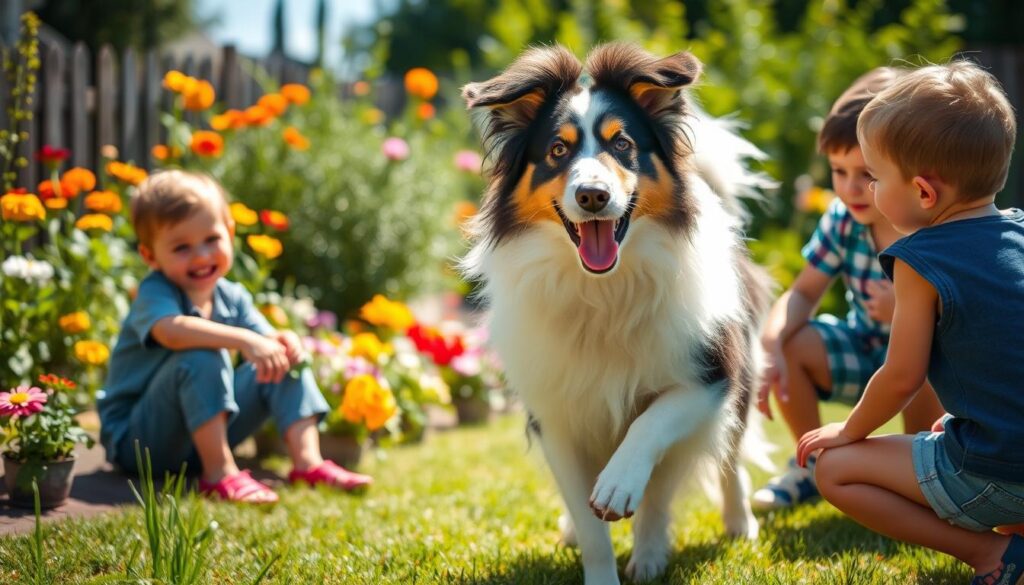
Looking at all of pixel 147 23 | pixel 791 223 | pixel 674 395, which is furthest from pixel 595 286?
pixel 147 23

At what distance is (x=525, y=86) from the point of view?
9.46 ft

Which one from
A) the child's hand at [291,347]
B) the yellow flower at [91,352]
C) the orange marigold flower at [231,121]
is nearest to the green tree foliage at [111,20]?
the orange marigold flower at [231,121]

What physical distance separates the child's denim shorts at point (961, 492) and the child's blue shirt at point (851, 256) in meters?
1.22

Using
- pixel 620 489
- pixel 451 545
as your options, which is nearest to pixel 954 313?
pixel 620 489

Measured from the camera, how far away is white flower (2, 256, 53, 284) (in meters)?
4.05

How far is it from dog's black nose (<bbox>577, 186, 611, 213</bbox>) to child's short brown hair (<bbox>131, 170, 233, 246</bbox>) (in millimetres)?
1715

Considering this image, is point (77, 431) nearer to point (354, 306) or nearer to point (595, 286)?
point (595, 286)

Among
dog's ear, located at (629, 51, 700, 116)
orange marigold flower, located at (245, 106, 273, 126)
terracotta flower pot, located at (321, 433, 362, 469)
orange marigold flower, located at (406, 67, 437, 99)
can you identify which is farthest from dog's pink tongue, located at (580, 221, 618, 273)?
orange marigold flower, located at (406, 67, 437, 99)

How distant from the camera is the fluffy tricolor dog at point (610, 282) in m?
2.82

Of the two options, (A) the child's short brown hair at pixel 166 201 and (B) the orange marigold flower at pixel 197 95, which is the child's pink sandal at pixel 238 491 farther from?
(B) the orange marigold flower at pixel 197 95

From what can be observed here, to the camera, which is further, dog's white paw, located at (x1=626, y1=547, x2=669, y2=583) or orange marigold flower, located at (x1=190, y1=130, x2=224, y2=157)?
orange marigold flower, located at (x1=190, y1=130, x2=224, y2=157)

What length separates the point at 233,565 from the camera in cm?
283

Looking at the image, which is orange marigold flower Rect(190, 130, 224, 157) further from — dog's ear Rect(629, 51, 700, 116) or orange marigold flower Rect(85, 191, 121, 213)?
dog's ear Rect(629, 51, 700, 116)

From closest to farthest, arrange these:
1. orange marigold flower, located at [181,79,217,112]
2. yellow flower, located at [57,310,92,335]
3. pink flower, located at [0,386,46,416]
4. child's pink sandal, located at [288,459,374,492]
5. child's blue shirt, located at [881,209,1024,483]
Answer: child's blue shirt, located at [881,209,1024,483]
pink flower, located at [0,386,46,416]
child's pink sandal, located at [288,459,374,492]
yellow flower, located at [57,310,92,335]
orange marigold flower, located at [181,79,217,112]
